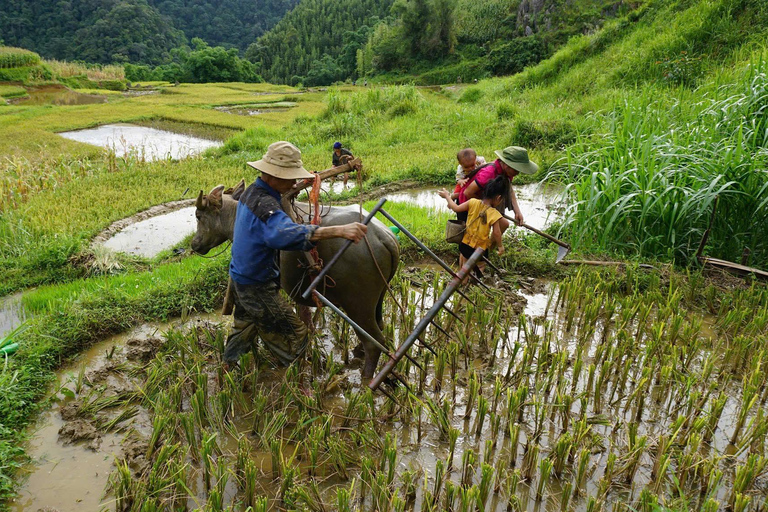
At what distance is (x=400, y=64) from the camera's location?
3744cm

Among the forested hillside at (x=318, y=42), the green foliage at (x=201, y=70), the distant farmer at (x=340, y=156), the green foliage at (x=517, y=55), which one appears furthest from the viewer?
the forested hillside at (x=318, y=42)

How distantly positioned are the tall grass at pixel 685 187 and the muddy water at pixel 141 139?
10007 millimetres

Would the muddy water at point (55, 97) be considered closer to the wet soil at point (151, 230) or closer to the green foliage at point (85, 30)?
the wet soil at point (151, 230)

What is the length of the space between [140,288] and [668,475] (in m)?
4.76

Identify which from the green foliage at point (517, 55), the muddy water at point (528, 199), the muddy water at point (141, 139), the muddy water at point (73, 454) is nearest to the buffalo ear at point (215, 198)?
the muddy water at point (73, 454)

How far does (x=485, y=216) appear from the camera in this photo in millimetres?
4352

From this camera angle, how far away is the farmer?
9.80ft

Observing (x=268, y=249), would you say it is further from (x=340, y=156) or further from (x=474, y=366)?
(x=474, y=366)

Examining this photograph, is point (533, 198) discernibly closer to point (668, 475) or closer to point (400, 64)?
point (668, 475)

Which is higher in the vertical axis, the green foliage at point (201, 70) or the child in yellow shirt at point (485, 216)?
the green foliage at point (201, 70)

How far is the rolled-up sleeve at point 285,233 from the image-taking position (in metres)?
2.96

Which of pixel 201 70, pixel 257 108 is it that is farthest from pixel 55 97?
pixel 201 70

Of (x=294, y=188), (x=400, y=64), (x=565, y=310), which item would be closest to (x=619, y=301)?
(x=565, y=310)

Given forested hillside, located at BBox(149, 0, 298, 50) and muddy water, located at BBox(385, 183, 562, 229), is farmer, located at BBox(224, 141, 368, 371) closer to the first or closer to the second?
muddy water, located at BBox(385, 183, 562, 229)
